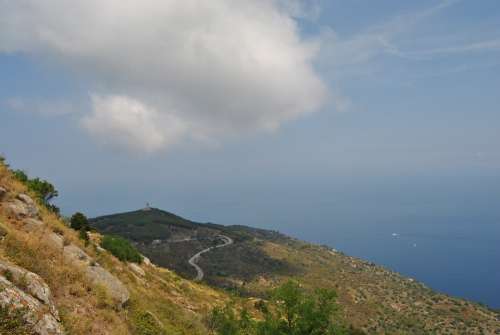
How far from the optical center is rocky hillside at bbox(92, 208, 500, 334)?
77.1 m

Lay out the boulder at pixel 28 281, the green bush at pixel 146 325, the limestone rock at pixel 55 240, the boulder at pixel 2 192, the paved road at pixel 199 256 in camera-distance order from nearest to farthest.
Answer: the boulder at pixel 28 281 → the green bush at pixel 146 325 → the limestone rock at pixel 55 240 → the boulder at pixel 2 192 → the paved road at pixel 199 256

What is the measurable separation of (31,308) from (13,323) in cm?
96

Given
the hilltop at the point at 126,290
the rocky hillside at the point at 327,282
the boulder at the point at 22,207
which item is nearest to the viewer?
the hilltop at the point at 126,290

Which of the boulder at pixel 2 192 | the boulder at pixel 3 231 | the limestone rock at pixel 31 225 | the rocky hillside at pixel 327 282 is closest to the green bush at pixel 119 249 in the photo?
the limestone rock at pixel 31 225

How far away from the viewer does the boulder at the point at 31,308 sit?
917 cm

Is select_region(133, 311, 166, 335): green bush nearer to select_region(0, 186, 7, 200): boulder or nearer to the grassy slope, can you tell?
the grassy slope

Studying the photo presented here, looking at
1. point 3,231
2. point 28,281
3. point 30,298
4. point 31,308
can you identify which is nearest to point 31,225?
point 3,231

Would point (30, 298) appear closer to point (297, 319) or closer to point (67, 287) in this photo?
point (67, 287)

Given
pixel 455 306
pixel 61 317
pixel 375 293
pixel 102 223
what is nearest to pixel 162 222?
pixel 102 223

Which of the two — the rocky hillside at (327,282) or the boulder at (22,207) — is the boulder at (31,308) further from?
the rocky hillside at (327,282)

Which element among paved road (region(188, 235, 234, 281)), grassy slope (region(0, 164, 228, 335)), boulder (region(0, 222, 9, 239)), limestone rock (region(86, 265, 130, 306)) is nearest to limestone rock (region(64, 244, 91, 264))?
grassy slope (region(0, 164, 228, 335))

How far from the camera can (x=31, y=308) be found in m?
9.62

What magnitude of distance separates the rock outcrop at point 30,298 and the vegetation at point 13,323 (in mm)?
149

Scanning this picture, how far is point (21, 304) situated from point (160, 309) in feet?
41.3
